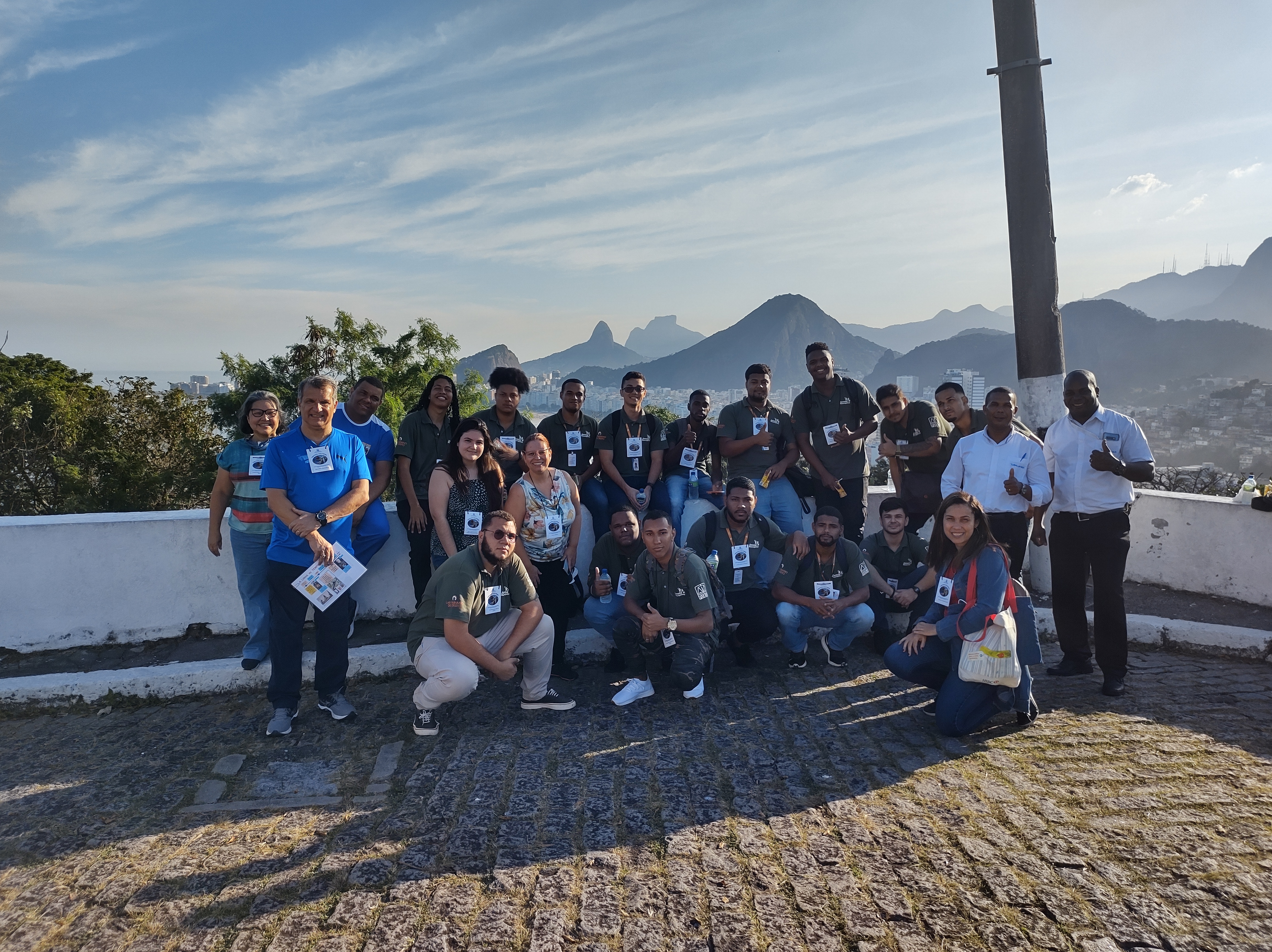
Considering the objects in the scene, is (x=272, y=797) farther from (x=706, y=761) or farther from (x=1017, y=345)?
(x=1017, y=345)

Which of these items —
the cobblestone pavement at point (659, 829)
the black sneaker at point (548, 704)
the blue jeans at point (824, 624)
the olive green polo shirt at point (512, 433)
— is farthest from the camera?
the olive green polo shirt at point (512, 433)

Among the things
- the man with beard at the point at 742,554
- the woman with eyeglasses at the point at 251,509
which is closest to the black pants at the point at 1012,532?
the man with beard at the point at 742,554

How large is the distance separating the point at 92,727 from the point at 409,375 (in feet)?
74.0

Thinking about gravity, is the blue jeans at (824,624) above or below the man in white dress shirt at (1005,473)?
below

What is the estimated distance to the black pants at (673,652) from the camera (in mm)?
4969

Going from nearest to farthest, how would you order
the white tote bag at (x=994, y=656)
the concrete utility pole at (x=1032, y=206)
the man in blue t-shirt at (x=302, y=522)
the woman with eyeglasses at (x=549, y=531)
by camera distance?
the white tote bag at (x=994, y=656) < the man in blue t-shirt at (x=302, y=522) < the woman with eyeglasses at (x=549, y=531) < the concrete utility pole at (x=1032, y=206)

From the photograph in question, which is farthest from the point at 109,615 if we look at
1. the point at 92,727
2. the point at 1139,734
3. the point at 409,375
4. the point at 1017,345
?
the point at 409,375

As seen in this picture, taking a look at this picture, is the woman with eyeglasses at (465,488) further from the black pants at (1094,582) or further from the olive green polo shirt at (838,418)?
the black pants at (1094,582)

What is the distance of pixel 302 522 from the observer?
4398mm

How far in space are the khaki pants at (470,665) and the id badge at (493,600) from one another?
163 millimetres

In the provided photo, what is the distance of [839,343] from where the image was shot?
143625mm

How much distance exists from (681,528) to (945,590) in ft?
7.66

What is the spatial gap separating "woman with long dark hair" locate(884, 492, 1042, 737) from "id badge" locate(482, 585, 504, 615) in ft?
8.21

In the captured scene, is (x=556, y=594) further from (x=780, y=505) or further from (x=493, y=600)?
(x=780, y=505)
